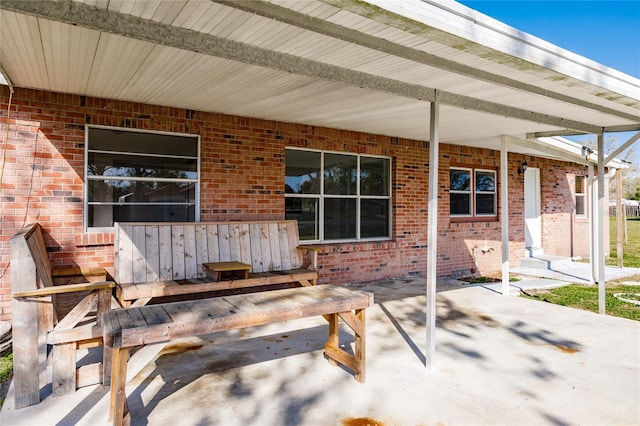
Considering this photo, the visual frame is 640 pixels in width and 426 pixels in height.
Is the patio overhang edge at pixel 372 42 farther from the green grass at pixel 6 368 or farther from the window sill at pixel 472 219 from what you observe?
the window sill at pixel 472 219

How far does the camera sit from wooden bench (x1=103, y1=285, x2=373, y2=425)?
8.61 ft

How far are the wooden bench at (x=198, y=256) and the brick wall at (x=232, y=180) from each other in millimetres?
383

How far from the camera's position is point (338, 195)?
755cm

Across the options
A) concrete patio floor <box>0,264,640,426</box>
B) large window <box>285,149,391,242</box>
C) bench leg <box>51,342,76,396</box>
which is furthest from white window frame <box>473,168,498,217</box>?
bench leg <box>51,342,76,396</box>

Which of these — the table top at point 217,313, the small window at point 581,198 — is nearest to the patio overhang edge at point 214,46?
the table top at point 217,313

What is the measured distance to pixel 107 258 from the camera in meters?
5.28

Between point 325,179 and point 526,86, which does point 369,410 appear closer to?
point 526,86

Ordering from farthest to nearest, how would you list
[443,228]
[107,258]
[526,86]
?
[443,228]
[107,258]
[526,86]

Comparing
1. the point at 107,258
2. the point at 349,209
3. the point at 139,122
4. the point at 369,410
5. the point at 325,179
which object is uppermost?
the point at 139,122

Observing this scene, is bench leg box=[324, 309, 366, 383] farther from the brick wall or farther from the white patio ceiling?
the brick wall

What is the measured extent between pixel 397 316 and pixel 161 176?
3.75 m

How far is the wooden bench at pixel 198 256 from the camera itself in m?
4.91

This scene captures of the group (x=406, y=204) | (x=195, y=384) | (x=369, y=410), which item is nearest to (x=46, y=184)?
(x=195, y=384)

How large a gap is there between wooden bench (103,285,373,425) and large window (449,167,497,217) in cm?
619
